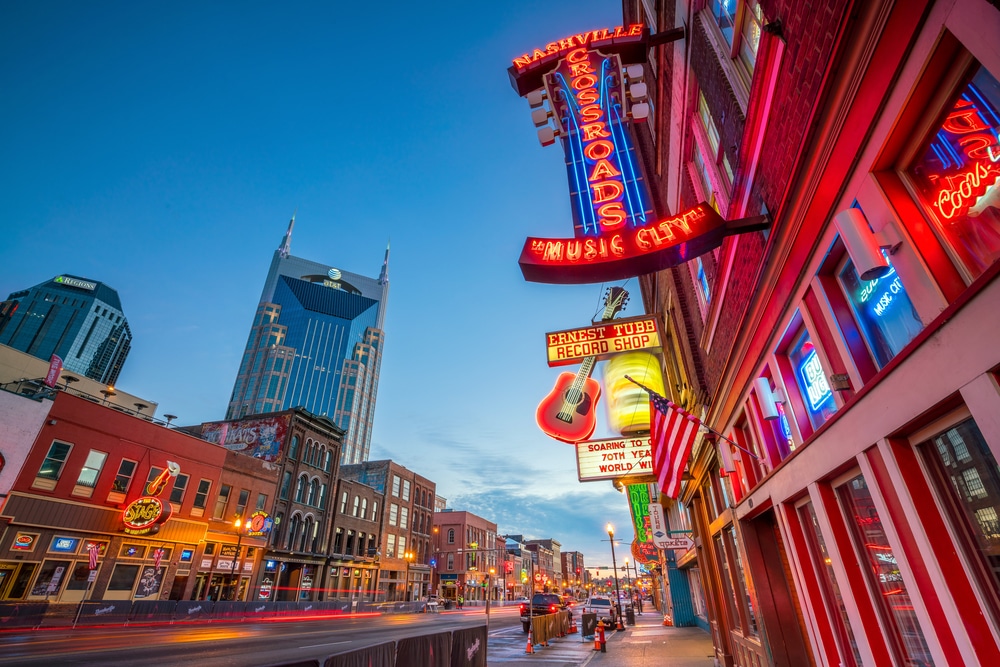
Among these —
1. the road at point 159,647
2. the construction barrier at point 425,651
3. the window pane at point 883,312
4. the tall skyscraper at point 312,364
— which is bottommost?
the road at point 159,647

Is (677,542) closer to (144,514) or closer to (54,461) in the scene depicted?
(144,514)

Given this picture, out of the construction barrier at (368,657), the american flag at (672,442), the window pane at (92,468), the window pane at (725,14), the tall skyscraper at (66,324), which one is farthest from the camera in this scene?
the tall skyscraper at (66,324)

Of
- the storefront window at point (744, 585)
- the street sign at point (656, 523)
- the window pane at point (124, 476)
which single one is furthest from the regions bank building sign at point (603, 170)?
the window pane at point (124, 476)

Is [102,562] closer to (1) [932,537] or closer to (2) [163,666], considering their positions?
(2) [163,666]

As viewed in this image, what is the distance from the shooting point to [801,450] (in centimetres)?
564

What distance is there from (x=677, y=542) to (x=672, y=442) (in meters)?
13.5

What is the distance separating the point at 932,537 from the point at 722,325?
19.1ft

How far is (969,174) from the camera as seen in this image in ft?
9.55

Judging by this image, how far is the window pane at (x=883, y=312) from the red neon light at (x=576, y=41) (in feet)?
31.5

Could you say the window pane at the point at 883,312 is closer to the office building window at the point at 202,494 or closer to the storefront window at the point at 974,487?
the storefront window at the point at 974,487

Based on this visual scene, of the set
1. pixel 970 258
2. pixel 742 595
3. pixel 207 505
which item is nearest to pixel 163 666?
pixel 742 595

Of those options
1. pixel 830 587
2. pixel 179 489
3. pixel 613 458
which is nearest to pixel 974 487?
pixel 830 587

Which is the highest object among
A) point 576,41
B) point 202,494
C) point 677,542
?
point 576,41

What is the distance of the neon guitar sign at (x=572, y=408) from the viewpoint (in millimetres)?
12539
